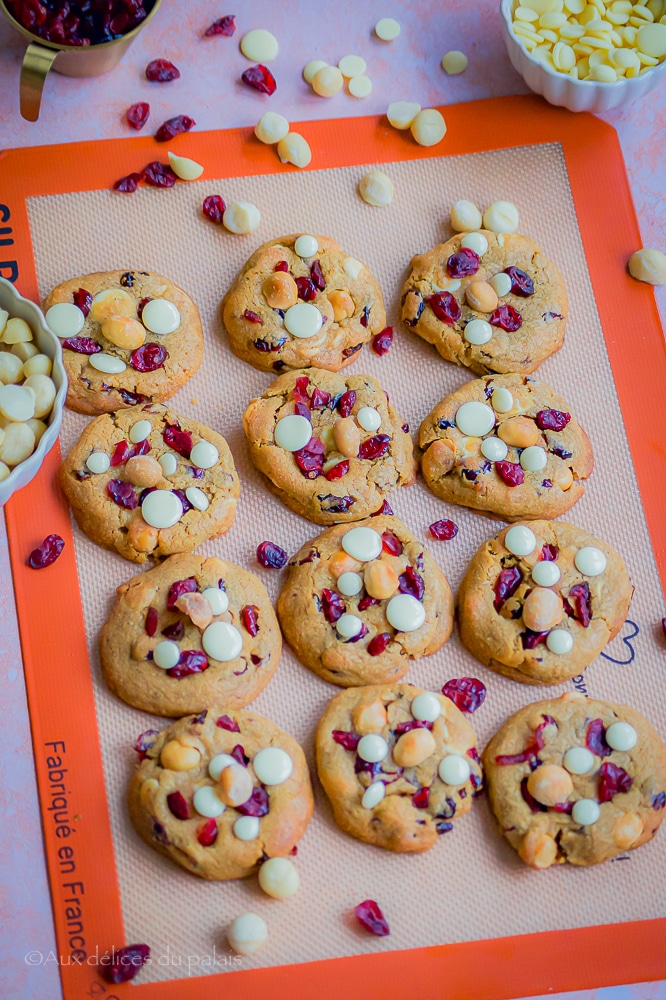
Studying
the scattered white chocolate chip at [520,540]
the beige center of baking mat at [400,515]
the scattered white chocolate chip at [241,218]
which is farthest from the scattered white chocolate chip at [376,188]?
the scattered white chocolate chip at [520,540]

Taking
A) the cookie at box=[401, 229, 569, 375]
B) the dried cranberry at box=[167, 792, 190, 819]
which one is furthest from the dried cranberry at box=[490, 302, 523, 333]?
the dried cranberry at box=[167, 792, 190, 819]

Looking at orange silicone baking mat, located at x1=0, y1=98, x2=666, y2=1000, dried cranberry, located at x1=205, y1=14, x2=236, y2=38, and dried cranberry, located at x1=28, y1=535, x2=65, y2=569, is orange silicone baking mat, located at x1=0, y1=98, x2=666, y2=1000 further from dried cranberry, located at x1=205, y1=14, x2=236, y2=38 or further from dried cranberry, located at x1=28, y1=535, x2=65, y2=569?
dried cranberry, located at x1=205, y1=14, x2=236, y2=38

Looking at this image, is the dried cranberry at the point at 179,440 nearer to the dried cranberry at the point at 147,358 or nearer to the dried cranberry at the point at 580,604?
the dried cranberry at the point at 147,358

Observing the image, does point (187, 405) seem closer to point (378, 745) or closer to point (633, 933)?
point (378, 745)

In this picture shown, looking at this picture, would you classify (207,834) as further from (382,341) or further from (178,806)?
(382,341)

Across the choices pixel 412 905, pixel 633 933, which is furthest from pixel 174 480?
pixel 633 933

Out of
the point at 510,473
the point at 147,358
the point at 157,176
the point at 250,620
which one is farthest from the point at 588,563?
the point at 157,176
